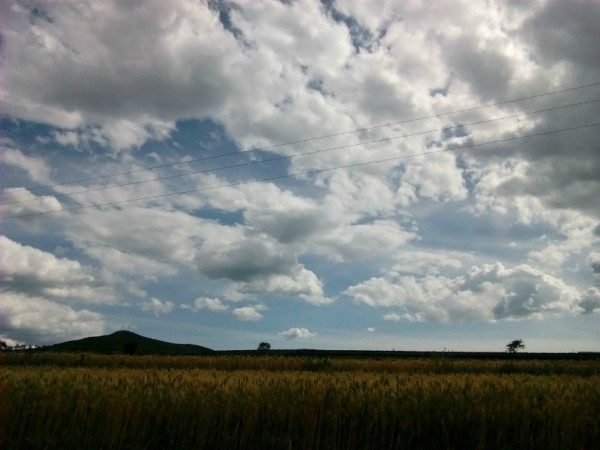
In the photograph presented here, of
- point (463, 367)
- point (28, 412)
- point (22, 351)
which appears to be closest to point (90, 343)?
point (22, 351)

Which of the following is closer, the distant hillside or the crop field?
the crop field

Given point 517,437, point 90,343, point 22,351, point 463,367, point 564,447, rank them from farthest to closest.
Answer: point 90,343 < point 22,351 < point 463,367 < point 517,437 < point 564,447

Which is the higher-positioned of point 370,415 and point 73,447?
point 370,415

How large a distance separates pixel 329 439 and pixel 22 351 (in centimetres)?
3469

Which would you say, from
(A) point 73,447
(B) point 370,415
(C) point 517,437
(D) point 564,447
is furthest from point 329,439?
(A) point 73,447

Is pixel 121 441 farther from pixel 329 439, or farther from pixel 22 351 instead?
pixel 22 351

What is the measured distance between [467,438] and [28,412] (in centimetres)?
720

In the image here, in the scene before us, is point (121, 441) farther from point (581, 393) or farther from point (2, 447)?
point (581, 393)

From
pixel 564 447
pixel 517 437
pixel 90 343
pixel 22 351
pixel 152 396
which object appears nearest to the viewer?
pixel 564 447

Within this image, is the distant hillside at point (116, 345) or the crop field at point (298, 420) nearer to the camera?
the crop field at point (298, 420)

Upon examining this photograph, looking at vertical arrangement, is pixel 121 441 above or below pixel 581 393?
below

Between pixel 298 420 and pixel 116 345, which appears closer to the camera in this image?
pixel 298 420

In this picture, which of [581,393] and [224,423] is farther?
[581,393]

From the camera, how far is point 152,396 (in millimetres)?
8883
